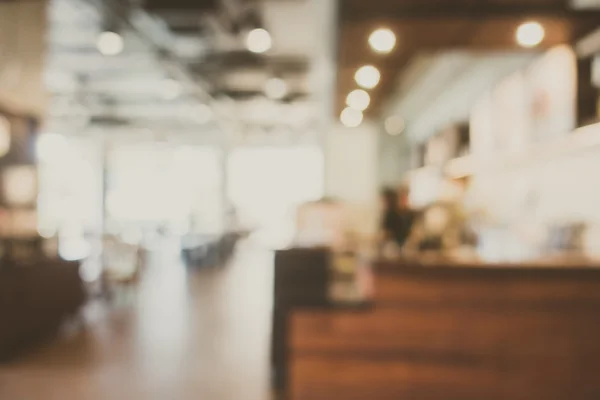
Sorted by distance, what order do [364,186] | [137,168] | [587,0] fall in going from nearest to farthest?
[587,0] < [364,186] < [137,168]

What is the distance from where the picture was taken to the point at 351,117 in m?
10.7

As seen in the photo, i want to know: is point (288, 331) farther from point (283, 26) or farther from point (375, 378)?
point (283, 26)

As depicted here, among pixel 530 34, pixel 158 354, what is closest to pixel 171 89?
pixel 158 354

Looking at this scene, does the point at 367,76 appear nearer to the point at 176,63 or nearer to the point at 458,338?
the point at 458,338

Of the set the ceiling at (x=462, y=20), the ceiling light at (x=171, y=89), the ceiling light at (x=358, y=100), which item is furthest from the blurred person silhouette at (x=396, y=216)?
the ceiling light at (x=171, y=89)

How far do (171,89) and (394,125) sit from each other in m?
5.07

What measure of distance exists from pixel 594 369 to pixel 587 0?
306cm

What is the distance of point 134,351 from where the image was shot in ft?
22.5

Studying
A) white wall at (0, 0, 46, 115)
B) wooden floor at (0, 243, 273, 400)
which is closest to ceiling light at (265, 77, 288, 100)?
wooden floor at (0, 243, 273, 400)

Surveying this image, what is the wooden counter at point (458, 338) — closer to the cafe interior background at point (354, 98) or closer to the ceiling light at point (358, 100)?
the cafe interior background at point (354, 98)

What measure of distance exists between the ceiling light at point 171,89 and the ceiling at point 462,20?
842cm

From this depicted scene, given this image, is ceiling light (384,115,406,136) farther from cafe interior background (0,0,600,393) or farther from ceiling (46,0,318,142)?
ceiling (46,0,318,142)

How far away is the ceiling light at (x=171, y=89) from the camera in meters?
13.5

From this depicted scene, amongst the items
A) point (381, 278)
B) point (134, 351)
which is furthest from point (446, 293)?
point (134, 351)
